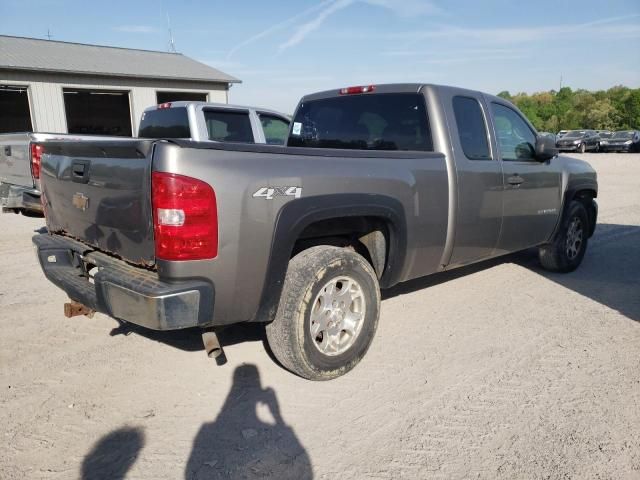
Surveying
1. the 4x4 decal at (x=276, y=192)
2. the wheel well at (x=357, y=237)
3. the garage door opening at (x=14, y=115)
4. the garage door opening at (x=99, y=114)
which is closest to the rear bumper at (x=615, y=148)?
the garage door opening at (x=99, y=114)

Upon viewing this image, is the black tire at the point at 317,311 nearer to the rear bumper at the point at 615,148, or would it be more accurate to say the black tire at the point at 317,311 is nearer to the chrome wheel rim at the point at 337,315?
the chrome wheel rim at the point at 337,315

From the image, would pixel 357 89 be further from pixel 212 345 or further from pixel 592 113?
pixel 592 113

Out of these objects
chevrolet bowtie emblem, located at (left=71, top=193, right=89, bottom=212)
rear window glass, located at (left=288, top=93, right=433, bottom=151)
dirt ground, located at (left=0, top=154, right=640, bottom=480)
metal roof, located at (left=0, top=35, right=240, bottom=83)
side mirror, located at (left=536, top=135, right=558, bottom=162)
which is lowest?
dirt ground, located at (left=0, top=154, right=640, bottom=480)

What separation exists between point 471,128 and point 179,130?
4582 mm

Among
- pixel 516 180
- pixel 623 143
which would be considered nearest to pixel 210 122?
pixel 516 180

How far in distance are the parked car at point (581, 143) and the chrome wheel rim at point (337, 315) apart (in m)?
34.5

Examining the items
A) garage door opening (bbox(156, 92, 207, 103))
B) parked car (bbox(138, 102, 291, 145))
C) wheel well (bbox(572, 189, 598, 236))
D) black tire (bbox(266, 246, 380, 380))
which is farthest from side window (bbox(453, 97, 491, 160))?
garage door opening (bbox(156, 92, 207, 103))

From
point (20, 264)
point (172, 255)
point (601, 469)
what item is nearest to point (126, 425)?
point (172, 255)

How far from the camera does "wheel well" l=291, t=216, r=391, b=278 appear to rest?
3291 millimetres

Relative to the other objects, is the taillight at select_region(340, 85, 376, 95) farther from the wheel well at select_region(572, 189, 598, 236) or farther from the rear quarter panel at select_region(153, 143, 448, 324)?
the wheel well at select_region(572, 189, 598, 236)

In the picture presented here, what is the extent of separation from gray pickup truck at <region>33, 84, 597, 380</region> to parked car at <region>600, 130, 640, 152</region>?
33414mm

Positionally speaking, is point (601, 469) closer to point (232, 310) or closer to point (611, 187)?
point (232, 310)

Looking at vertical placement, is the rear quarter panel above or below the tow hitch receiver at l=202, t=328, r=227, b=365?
above

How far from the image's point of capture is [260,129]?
789 cm
